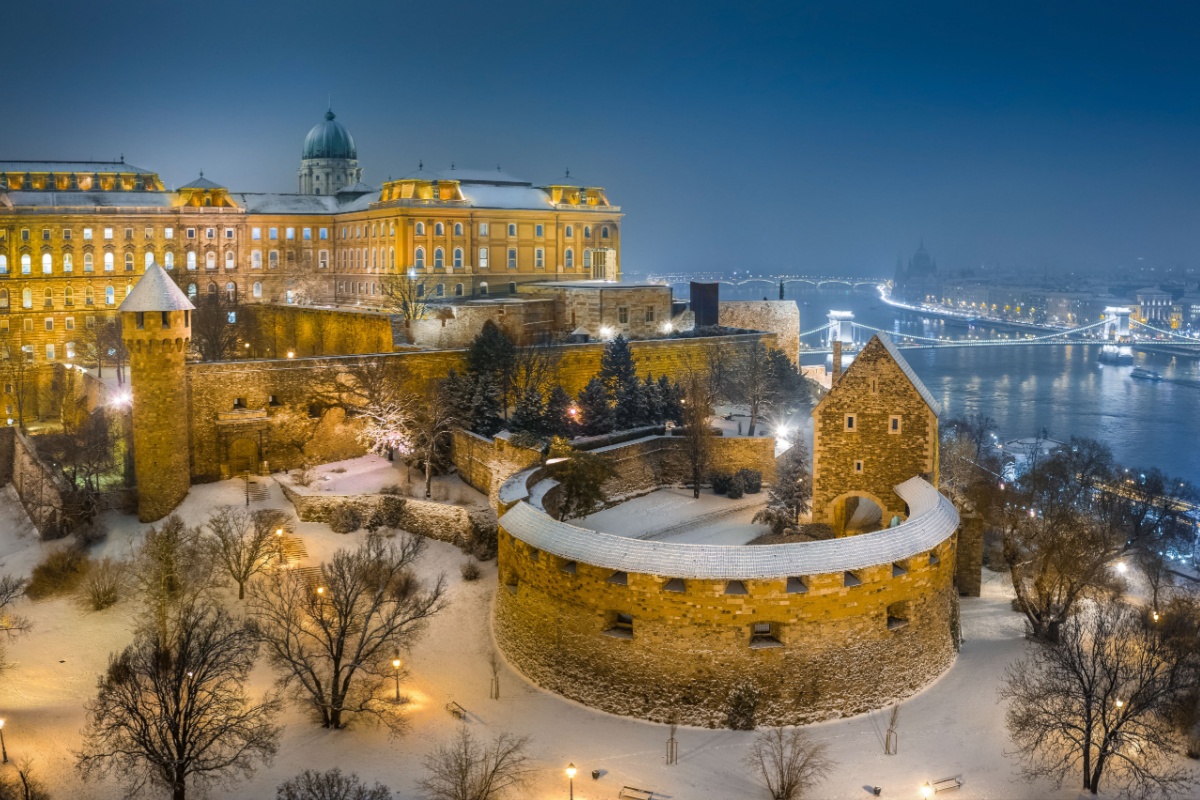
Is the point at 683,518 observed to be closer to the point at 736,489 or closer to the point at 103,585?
the point at 736,489

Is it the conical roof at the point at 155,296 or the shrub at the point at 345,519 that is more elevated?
the conical roof at the point at 155,296

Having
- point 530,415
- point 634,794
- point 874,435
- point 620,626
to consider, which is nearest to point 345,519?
point 530,415

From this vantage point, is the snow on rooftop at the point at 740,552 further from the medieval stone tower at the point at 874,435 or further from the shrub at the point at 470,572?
A: the shrub at the point at 470,572

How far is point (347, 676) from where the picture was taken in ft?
62.3

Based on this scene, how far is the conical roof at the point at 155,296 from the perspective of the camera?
88.7 feet

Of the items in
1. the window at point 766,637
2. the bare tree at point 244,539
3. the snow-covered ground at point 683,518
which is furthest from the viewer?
the snow-covered ground at point 683,518

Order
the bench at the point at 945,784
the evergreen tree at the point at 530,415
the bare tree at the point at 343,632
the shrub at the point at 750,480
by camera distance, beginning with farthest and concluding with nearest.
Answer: the shrub at the point at 750,480 → the evergreen tree at the point at 530,415 → the bare tree at the point at 343,632 → the bench at the point at 945,784

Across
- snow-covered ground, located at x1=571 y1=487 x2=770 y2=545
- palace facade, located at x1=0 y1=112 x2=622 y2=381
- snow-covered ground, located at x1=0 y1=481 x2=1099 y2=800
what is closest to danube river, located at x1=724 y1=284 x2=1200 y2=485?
palace facade, located at x1=0 y1=112 x2=622 y2=381

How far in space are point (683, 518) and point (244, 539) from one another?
1139cm

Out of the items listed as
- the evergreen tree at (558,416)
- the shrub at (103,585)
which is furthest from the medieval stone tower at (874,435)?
the shrub at (103,585)

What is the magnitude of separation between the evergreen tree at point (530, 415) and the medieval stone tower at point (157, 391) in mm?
9396

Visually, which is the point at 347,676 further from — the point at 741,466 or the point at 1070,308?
the point at 1070,308

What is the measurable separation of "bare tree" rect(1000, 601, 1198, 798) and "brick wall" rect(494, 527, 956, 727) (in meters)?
2.39

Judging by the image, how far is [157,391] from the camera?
27.7 metres
